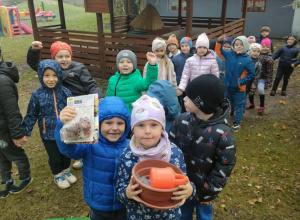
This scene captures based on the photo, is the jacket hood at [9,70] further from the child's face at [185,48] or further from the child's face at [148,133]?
the child's face at [185,48]

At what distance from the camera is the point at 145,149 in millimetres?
1866

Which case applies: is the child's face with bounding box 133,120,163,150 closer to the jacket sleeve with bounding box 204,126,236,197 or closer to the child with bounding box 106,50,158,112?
the jacket sleeve with bounding box 204,126,236,197

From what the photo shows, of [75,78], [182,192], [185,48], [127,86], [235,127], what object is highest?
[185,48]

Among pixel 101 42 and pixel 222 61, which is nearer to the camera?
pixel 222 61

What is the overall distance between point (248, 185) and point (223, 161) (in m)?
2.12

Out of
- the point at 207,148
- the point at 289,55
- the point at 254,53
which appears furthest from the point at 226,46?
the point at 207,148

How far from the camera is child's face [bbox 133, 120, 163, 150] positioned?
5.93 ft

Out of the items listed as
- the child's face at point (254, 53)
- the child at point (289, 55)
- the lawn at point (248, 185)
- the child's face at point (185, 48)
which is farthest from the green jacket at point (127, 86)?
the child at point (289, 55)

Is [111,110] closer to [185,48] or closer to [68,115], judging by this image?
[68,115]

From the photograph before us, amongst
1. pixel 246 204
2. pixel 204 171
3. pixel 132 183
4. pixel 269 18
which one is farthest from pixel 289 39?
pixel 269 18

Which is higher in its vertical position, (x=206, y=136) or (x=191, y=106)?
(x=191, y=106)

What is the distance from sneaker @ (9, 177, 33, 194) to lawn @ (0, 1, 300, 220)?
8cm

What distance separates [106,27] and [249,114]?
1927 cm

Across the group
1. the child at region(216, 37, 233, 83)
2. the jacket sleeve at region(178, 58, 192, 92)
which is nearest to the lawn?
the child at region(216, 37, 233, 83)
